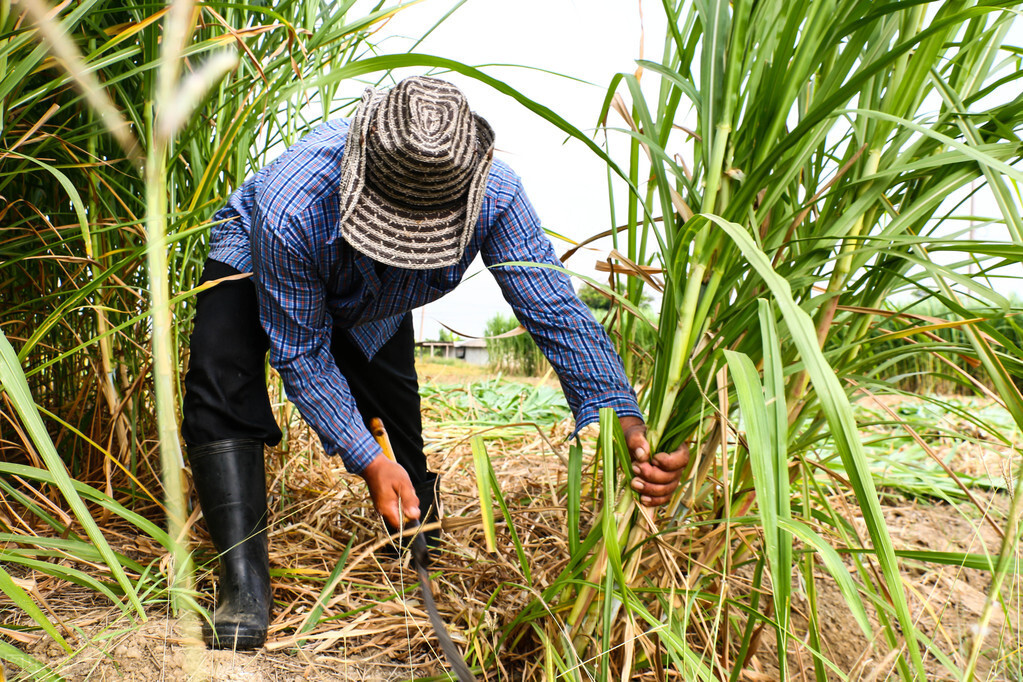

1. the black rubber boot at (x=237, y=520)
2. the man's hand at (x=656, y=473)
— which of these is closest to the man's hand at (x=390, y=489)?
the black rubber boot at (x=237, y=520)

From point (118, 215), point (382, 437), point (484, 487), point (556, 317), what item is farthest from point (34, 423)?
point (118, 215)

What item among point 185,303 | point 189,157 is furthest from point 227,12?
point 185,303

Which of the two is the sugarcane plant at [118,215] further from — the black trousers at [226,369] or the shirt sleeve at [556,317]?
the shirt sleeve at [556,317]

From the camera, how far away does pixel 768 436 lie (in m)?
0.58

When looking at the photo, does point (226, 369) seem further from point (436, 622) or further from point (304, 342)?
point (436, 622)

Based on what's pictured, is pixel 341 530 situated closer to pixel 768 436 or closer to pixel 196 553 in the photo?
pixel 196 553

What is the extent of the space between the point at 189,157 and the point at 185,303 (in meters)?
0.34

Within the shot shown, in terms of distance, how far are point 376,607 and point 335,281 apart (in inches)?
25.9

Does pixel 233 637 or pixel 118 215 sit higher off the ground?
pixel 118 215

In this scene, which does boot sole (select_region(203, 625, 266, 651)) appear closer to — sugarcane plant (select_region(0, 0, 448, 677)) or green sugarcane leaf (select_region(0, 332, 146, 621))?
sugarcane plant (select_region(0, 0, 448, 677))

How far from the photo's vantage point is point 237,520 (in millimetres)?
1288

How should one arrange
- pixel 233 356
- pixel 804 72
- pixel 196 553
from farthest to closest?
pixel 196 553
pixel 233 356
pixel 804 72

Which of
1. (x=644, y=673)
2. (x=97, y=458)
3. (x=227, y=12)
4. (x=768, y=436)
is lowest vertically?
(x=644, y=673)

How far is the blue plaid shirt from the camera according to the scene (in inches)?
46.6
